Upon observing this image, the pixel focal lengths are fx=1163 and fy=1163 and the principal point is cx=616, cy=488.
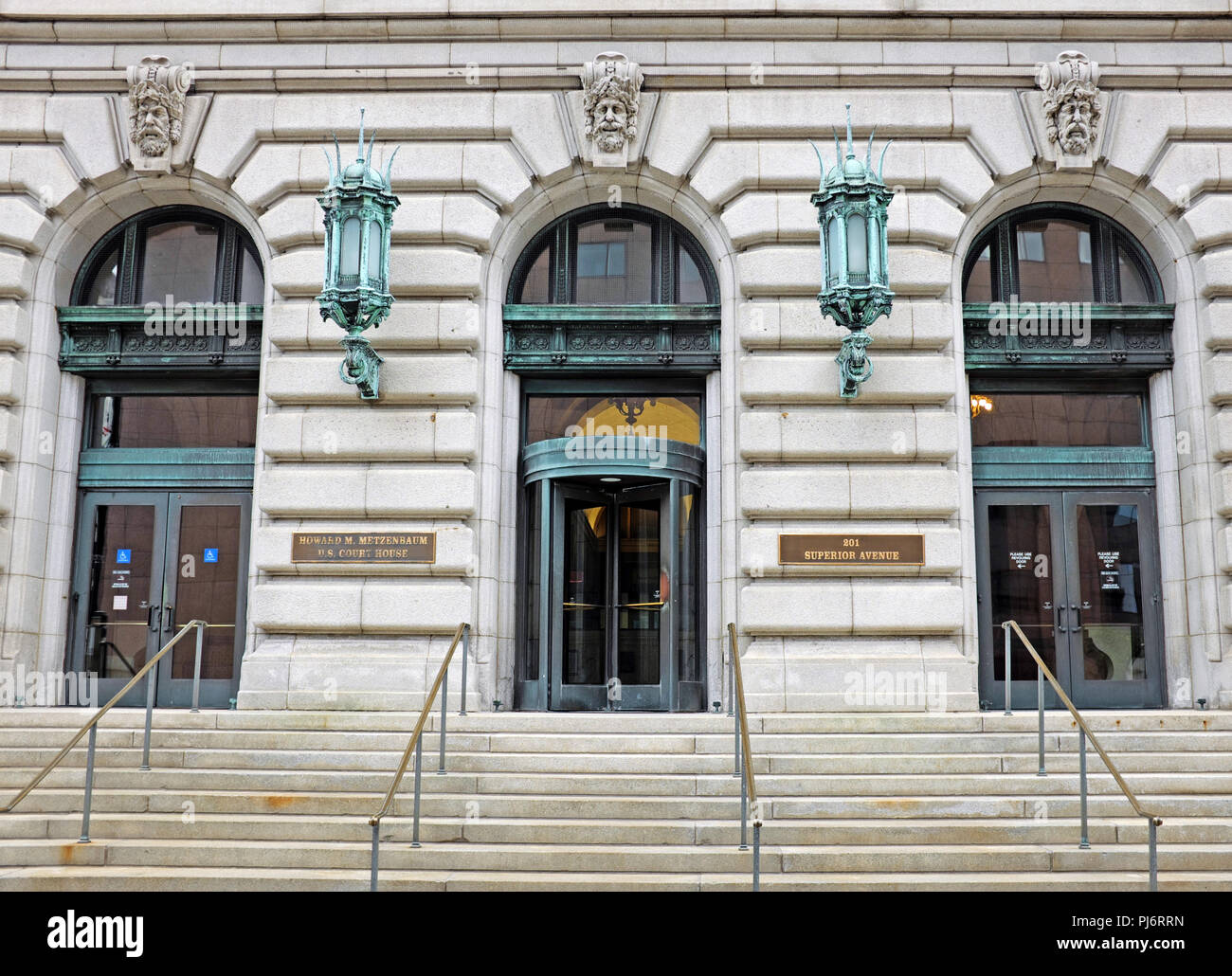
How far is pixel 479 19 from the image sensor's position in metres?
14.3

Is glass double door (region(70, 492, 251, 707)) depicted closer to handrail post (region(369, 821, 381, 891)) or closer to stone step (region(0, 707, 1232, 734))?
stone step (region(0, 707, 1232, 734))

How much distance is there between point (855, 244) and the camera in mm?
12719

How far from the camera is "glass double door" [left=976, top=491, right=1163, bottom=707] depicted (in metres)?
14.1

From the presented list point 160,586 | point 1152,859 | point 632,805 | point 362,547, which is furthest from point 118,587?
point 1152,859

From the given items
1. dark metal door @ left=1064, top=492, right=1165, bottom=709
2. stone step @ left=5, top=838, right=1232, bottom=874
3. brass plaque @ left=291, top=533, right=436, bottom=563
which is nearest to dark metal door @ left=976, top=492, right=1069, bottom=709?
dark metal door @ left=1064, top=492, right=1165, bottom=709

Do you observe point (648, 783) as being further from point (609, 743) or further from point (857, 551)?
point (857, 551)

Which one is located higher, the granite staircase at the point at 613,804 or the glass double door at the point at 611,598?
the glass double door at the point at 611,598

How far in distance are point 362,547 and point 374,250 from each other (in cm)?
338

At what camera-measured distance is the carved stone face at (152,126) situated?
1430 cm

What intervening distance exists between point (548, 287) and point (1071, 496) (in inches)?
278

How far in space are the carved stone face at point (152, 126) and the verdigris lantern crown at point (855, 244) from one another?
313 inches

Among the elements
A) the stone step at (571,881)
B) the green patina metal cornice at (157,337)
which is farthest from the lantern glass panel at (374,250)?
the stone step at (571,881)

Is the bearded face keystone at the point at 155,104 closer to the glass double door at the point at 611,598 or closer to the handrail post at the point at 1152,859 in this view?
the glass double door at the point at 611,598

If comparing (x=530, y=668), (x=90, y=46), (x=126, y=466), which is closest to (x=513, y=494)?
(x=530, y=668)
